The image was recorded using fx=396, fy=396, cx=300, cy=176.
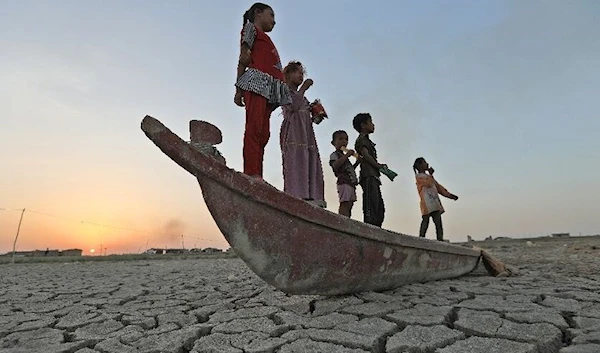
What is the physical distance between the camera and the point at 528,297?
6.95 ft

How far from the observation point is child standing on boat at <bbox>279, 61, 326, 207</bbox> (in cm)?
296

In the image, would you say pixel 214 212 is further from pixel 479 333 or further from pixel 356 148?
pixel 356 148

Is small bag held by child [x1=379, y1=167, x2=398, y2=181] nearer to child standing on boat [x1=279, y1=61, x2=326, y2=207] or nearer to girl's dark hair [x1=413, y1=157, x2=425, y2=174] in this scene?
child standing on boat [x1=279, y1=61, x2=326, y2=207]

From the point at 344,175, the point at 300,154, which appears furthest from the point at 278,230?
the point at 344,175

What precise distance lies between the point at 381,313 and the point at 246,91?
1.39m

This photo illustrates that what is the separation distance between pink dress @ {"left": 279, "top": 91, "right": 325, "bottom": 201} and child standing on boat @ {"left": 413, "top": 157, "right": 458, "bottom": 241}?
237cm

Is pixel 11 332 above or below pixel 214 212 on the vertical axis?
below

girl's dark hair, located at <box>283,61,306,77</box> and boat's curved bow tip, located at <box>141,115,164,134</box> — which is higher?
girl's dark hair, located at <box>283,61,306,77</box>

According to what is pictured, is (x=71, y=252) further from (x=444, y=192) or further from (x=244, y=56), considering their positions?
(x=244, y=56)

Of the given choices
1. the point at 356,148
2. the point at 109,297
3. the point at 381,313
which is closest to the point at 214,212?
the point at 381,313

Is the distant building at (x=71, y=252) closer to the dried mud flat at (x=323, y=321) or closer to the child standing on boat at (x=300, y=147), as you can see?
the dried mud flat at (x=323, y=321)

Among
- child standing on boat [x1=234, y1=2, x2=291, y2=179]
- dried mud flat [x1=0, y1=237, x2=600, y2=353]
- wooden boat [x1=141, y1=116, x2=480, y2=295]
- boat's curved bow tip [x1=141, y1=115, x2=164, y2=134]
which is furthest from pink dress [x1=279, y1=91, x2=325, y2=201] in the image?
boat's curved bow tip [x1=141, y1=115, x2=164, y2=134]

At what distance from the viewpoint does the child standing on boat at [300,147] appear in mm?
2963

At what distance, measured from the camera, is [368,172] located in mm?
3752
